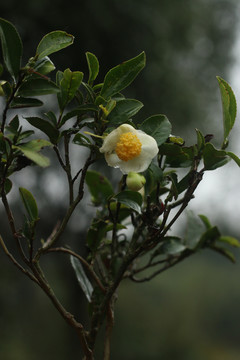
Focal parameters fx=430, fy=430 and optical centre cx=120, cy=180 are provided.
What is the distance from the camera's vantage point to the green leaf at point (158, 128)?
41 centimetres

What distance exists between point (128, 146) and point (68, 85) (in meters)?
0.08

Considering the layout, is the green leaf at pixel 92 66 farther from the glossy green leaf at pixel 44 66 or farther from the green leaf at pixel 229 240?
the green leaf at pixel 229 240

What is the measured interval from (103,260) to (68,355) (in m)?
3.14

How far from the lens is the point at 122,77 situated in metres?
0.40

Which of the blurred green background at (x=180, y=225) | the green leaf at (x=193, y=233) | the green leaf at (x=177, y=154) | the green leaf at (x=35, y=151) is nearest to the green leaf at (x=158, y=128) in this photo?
the green leaf at (x=177, y=154)

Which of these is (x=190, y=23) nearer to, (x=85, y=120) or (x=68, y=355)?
(x=68, y=355)

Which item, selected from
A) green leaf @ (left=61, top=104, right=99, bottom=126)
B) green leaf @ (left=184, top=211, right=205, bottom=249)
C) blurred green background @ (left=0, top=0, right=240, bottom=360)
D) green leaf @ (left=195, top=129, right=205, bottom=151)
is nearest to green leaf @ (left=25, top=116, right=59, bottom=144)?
green leaf @ (left=61, top=104, right=99, bottom=126)

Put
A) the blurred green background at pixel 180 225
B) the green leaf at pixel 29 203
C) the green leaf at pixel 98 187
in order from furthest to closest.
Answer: the blurred green background at pixel 180 225
the green leaf at pixel 98 187
the green leaf at pixel 29 203

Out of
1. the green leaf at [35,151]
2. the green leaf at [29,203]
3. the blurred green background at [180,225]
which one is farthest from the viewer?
the blurred green background at [180,225]

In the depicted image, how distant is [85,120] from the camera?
42 centimetres

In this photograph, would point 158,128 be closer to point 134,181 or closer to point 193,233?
point 134,181

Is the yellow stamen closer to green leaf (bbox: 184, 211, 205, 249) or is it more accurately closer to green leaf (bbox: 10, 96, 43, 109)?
green leaf (bbox: 10, 96, 43, 109)

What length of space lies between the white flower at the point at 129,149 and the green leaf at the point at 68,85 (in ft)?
0.17

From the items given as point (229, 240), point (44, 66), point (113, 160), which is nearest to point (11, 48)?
point (44, 66)
